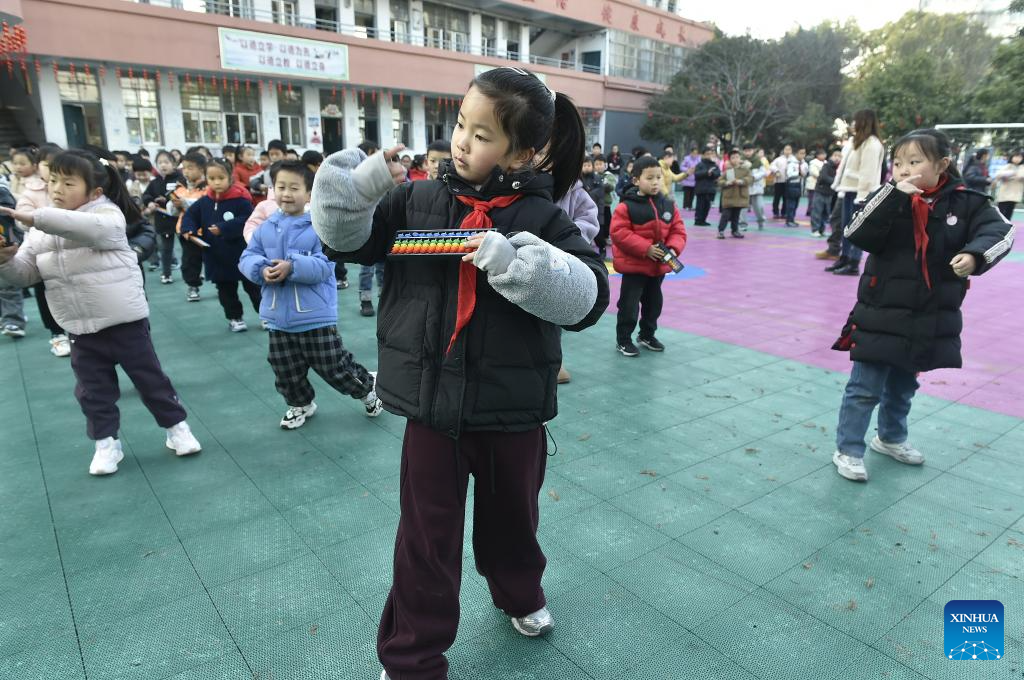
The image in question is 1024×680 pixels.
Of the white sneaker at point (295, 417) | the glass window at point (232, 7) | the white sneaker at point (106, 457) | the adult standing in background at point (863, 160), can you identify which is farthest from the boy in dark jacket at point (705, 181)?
the glass window at point (232, 7)

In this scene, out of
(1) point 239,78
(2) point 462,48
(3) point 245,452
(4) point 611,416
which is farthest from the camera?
(2) point 462,48

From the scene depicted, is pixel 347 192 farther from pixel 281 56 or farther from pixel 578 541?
pixel 281 56

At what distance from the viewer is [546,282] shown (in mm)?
1482

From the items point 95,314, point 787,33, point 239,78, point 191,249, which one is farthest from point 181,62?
point 787,33

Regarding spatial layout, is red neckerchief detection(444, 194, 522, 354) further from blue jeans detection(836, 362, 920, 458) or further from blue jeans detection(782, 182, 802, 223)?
blue jeans detection(782, 182, 802, 223)

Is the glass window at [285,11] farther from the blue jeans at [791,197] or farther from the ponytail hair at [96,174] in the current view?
the ponytail hair at [96,174]

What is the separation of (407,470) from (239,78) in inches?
840

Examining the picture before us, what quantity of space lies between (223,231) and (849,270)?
7357mm

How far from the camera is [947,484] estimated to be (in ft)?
10.3

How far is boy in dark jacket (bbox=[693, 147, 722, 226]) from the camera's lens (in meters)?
13.2

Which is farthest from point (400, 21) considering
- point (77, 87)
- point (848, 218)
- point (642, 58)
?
point (848, 218)

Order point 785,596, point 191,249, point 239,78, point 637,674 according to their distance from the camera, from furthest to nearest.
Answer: point 239,78 < point 191,249 < point 785,596 < point 637,674

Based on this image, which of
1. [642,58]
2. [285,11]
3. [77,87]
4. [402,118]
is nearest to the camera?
[77,87]

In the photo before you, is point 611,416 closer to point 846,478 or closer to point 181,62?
point 846,478
